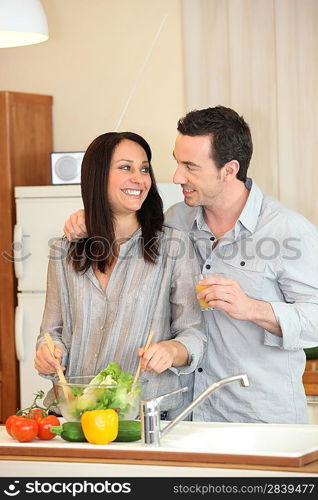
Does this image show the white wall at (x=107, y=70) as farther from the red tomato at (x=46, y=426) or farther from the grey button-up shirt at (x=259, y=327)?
the red tomato at (x=46, y=426)

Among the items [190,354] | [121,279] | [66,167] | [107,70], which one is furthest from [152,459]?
[107,70]

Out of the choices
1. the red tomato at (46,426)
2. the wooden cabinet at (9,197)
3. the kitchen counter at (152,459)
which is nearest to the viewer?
the kitchen counter at (152,459)

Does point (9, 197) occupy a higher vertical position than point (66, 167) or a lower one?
lower

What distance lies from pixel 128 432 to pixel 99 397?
123 millimetres

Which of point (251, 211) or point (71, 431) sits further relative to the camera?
point (251, 211)

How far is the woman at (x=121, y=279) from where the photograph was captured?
2781 millimetres

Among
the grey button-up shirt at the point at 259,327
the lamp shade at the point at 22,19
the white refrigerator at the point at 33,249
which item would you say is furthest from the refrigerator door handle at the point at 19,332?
the grey button-up shirt at the point at 259,327

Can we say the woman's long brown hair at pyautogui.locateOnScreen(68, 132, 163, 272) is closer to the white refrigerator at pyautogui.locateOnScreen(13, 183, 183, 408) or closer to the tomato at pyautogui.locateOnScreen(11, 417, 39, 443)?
the tomato at pyautogui.locateOnScreen(11, 417, 39, 443)

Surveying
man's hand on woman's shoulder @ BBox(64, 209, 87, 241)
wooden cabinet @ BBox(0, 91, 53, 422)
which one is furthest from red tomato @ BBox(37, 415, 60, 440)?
wooden cabinet @ BBox(0, 91, 53, 422)

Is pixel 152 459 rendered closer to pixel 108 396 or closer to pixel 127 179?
pixel 108 396

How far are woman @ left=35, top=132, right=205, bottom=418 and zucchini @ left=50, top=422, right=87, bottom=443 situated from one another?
1.16 ft

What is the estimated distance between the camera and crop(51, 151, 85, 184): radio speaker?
16.7 ft

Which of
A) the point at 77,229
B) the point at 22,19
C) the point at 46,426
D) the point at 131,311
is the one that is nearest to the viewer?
the point at 46,426

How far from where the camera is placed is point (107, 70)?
215 inches
